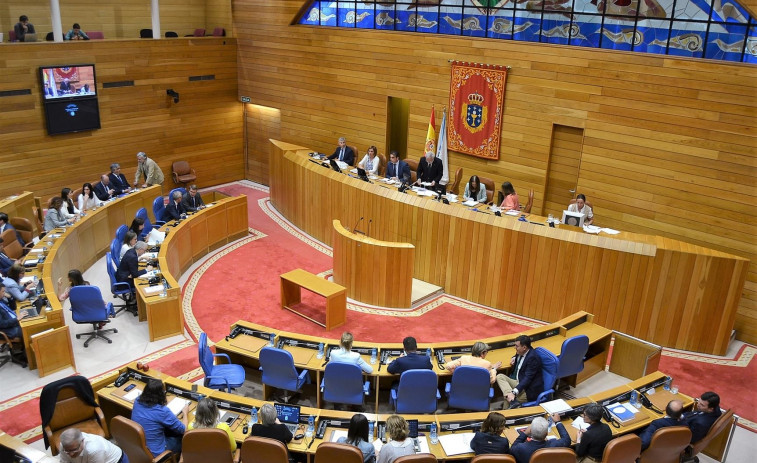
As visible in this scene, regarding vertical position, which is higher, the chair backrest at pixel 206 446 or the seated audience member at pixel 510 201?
the seated audience member at pixel 510 201

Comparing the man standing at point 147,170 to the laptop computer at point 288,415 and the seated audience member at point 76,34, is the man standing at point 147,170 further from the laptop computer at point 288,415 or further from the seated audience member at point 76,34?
the laptop computer at point 288,415

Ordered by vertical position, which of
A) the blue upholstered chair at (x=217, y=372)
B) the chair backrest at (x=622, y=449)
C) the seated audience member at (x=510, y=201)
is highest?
the seated audience member at (x=510, y=201)

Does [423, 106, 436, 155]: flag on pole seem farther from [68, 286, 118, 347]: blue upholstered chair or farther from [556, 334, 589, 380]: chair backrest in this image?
[68, 286, 118, 347]: blue upholstered chair

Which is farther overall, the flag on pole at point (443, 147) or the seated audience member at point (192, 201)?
the flag on pole at point (443, 147)

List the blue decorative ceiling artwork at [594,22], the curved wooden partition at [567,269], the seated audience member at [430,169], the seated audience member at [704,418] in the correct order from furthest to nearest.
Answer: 1. the seated audience member at [430,169]
2. the blue decorative ceiling artwork at [594,22]
3. the curved wooden partition at [567,269]
4. the seated audience member at [704,418]

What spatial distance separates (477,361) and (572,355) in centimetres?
133

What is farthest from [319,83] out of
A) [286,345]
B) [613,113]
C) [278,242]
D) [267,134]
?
[286,345]

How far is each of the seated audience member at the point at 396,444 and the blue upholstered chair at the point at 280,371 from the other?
1.93 m

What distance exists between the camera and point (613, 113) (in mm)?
11695

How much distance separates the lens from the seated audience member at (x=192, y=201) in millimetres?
13095

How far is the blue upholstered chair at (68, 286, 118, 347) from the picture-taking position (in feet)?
30.2

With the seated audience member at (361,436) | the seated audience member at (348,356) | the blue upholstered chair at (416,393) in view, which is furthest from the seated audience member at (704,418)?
the seated audience member at (348,356)

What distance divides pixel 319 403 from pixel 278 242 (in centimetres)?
644

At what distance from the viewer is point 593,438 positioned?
251 inches
